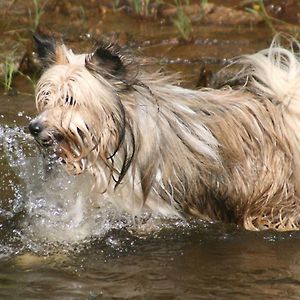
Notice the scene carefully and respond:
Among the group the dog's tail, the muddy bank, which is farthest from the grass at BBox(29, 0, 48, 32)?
the dog's tail

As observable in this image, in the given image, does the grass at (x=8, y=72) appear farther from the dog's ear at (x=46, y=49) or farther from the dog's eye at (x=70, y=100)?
the dog's eye at (x=70, y=100)

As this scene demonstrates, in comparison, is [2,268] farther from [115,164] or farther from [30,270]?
[115,164]

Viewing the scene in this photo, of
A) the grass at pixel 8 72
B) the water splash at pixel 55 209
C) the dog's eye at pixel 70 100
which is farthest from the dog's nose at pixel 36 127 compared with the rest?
the grass at pixel 8 72

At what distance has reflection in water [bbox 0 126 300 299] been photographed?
4.96 m

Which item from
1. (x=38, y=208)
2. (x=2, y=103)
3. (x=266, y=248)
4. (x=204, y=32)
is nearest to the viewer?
(x=266, y=248)

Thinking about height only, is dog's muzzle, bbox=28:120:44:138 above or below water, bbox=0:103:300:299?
above

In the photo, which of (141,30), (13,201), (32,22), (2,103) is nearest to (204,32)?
(141,30)

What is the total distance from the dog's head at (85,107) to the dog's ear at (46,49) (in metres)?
0.13

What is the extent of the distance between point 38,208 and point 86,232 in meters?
0.48

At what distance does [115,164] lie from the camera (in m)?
5.13

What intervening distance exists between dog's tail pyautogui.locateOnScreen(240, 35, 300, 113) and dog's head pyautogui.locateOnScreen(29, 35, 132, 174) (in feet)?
3.27

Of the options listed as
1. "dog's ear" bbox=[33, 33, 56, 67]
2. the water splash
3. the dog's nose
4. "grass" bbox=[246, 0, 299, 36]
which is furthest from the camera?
"grass" bbox=[246, 0, 299, 36]

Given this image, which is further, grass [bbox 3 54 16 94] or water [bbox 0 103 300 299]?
grass [bbox 3 54 16 94]

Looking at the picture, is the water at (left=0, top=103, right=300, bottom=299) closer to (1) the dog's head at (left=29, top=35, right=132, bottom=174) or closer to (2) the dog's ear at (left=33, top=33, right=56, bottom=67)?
(1) the dog's head at (left=29, top=35, right=132, bottom=174)
